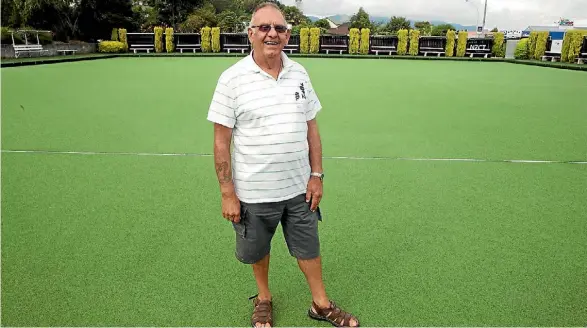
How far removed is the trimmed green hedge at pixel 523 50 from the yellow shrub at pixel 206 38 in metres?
15.4

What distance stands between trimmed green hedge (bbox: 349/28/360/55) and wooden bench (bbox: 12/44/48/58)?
1441cm

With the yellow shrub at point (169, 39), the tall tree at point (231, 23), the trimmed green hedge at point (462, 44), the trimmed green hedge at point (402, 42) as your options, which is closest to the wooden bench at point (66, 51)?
the yellow shrub at point (169, 39)

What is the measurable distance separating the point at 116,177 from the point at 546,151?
14.9 feet

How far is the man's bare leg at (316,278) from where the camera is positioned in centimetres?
204

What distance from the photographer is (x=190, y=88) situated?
989cm

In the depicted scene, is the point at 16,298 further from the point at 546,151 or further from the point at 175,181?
the point at 546,151

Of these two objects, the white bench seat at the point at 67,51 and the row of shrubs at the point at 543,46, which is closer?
the row of shrubs at the point at 543,46

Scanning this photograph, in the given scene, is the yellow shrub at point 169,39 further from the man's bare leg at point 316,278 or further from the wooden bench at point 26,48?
the man's bare leg at point 316,278

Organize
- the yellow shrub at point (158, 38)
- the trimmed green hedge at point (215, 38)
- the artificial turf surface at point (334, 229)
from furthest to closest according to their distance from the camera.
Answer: the trimmed green hedge at point (215, 38)
the yellow shrub at point (158, 38)
the artificial turf surface at point (334, 229)

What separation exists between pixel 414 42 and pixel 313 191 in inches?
902

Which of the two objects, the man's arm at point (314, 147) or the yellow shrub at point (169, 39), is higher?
the yellow shrub at point (169, 39)

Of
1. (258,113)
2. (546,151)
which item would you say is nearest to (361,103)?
(546,151)

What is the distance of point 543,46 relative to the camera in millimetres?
19234

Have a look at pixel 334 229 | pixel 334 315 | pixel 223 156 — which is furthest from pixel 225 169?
pixel 334 229
